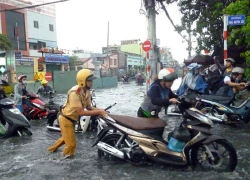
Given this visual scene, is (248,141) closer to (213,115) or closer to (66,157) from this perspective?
(213,115)

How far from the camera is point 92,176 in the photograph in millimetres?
4398

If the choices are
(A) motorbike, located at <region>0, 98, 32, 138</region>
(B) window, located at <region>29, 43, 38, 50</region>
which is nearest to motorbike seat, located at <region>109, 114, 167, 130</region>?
(A) motorbike, located at <region>0, 98, 32, 138</region>

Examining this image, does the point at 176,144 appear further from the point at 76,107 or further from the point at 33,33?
the point at 33,33

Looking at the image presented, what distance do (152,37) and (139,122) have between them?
7.72m

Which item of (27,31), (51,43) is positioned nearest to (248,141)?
(27,31)

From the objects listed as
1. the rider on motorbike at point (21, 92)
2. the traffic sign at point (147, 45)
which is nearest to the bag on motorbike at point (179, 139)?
the rider on motorbike at point (21, 92)

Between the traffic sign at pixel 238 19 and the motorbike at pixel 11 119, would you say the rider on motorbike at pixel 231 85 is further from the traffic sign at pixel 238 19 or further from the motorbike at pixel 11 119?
the motorbike at pixel 11 119

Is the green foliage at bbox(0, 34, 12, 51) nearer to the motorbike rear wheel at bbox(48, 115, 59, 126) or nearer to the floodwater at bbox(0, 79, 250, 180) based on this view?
the motorbike rear wheel at bbox(48, 115, 59, 126)

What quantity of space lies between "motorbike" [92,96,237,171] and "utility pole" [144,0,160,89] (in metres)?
7.32

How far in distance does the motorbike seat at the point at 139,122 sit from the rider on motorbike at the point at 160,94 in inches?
10.6

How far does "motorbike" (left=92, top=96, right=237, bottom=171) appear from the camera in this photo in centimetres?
418

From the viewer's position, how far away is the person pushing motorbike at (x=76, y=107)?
478cm

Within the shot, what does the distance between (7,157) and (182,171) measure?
315cm

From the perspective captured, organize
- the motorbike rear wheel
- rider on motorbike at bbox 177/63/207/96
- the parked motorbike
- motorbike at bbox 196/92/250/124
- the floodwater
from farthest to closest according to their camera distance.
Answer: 1. the parked motorbike
2. rider on motorbike at bbox 177/63/207/96
3. the motorbike rear wheel
4. motorbike at bbox 196/92/250/124
5. the floodwater
